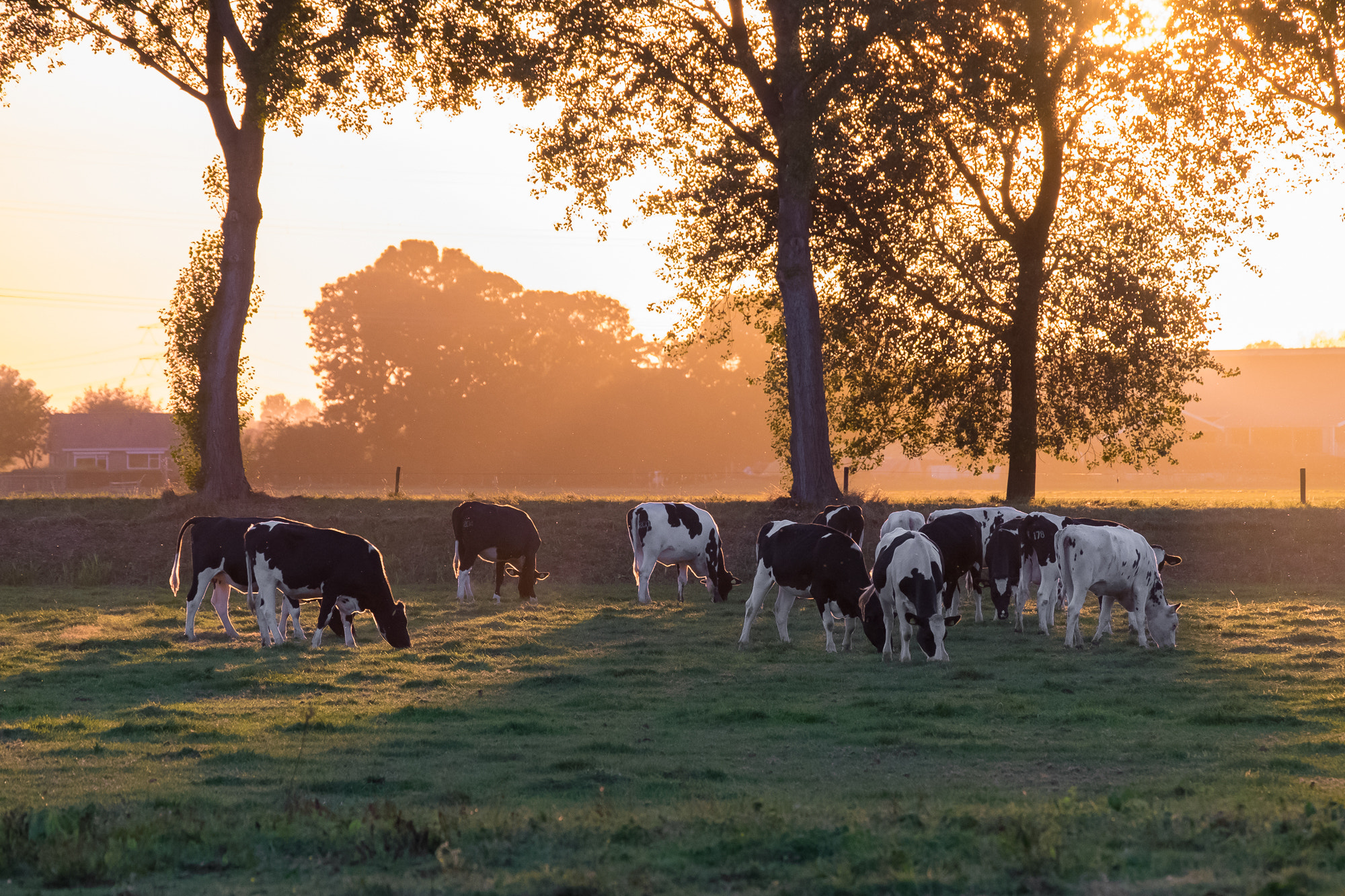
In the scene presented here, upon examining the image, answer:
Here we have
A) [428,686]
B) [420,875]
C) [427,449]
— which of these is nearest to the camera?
[420,875]

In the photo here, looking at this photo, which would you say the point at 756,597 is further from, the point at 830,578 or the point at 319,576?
the point at 319,576

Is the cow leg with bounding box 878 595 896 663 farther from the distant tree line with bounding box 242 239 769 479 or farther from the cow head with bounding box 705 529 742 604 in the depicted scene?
the distant tree line with bounding box 242 239 769 479

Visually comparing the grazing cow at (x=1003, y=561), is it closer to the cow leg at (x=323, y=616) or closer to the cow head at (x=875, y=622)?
the cow head at (x=875, y=622)

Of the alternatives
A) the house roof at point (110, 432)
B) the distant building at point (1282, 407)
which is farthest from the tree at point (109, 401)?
the distant building at point (1282, 407)

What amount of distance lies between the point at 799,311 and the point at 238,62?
1513cm

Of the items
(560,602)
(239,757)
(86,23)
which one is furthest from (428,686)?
(86,23)

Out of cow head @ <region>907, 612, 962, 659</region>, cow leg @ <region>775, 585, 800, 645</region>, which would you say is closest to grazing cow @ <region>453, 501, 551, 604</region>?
cow leg @ <region>775, 585, 800, 645</region>

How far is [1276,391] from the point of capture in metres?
98.3

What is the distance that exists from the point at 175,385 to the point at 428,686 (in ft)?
75.1

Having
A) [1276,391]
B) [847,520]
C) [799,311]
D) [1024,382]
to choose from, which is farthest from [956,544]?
[1276,391]

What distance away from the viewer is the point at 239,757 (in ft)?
32.4

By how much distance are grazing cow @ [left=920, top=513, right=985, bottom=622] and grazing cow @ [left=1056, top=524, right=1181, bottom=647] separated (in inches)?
107

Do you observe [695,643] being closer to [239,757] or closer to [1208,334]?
[239,757]

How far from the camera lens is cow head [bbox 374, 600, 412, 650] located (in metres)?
16.6
